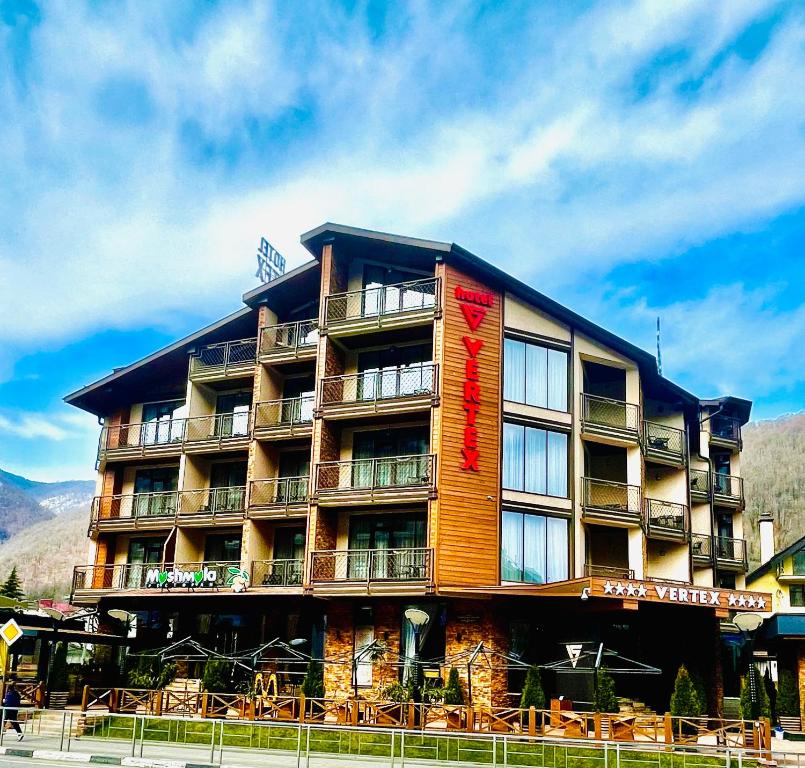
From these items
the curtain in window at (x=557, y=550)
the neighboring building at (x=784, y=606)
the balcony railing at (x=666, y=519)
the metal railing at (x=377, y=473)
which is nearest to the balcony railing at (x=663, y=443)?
the balcony railing at (x=666, y=519)

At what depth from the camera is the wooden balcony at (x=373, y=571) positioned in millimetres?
33125

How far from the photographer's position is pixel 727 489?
55156mm

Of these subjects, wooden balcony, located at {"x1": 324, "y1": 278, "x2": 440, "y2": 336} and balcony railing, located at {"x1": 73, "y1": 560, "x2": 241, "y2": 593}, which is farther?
balcony railing, located at {"x1": 73, "y1": 560, "x2": 241, "y2": 593}

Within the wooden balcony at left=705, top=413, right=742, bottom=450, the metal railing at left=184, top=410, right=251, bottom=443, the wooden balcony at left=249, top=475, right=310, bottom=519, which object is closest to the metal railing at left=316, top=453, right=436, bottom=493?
the wooden balcony at left=249, top=475, right=310, bottom=519

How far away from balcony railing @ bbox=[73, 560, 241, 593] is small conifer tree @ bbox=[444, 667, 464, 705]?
970 centimetres

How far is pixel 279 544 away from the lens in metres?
39.2

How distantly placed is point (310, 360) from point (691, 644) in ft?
59.8

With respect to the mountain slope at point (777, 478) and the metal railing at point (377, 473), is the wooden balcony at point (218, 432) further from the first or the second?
the mountain slope at point (777, 478)

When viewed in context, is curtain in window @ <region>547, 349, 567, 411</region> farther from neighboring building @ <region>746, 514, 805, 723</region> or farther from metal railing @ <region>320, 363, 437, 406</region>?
neighboring building @ <region>746, 514, 805, 723</region>

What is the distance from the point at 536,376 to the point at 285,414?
9961mm

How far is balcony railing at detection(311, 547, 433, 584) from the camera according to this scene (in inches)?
1330

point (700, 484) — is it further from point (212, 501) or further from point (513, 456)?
point (212, 501)

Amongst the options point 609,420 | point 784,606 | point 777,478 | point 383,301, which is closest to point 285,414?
point 383,301

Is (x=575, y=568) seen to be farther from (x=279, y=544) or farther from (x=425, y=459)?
(x=279, y=544)
